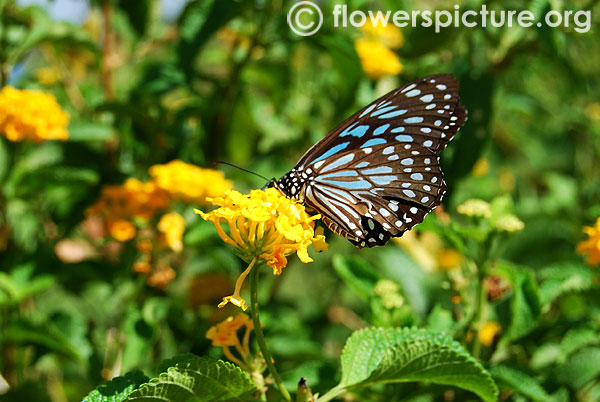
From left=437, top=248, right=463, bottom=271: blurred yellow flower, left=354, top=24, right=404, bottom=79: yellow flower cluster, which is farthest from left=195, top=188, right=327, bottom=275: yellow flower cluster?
left=437, top=248, right=463, bottom=271: blurred yellow flower

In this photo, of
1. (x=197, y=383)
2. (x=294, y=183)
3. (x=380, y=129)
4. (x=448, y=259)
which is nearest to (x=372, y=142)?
(x=380, y=129)

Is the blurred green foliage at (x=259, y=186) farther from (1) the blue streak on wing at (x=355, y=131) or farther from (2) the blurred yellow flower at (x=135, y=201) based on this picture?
(1) the blue streak on wing at (x=355, y=131)

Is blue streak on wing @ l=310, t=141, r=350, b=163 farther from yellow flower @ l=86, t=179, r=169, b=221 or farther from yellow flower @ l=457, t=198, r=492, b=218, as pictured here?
yellow flower @ l=86, t=179, r=169, b=221

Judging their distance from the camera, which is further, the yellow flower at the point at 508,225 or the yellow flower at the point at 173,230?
the yellow flower at the point at 173,230

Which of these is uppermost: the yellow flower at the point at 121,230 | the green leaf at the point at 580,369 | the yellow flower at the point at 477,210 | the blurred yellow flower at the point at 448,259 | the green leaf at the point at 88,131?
the yellow flower at the point at 477,210

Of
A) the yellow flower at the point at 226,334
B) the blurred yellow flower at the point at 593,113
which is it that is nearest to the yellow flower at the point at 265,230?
the yellow flower at the point at 226,334

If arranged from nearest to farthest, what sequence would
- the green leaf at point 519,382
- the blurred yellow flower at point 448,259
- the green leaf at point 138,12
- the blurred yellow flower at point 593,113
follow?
the green leaf at point 519,382 < the green leaf at point 138,12 < the blurred yellow flower at point 448,259 < the blurred yellow flower at point 593,113

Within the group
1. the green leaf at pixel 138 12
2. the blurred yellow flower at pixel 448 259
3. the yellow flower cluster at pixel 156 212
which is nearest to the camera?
the yellow flower cluster at pixel 156 212
